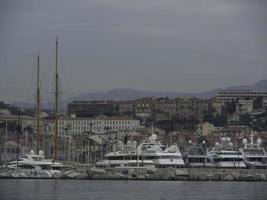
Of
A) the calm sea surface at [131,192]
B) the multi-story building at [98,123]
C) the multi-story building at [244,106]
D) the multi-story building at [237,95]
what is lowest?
the calm sea surface at [131,192]

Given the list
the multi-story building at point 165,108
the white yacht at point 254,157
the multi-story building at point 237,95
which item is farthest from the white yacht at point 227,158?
the multi-story building at point 237,95

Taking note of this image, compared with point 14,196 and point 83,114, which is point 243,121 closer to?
point 83,114

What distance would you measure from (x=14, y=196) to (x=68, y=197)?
281cm

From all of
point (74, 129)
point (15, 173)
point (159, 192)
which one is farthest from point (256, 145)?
point (74, 129)

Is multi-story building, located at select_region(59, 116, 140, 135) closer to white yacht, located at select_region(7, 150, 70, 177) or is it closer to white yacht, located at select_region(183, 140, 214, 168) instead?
white yacht, located at select_region(183, 140, 214, 168)

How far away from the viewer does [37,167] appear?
8194 cm

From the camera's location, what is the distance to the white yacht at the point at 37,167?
81.5 m

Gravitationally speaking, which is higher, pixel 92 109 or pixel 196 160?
pixel 92 109

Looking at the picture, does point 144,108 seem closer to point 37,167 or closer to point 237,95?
point 237,95

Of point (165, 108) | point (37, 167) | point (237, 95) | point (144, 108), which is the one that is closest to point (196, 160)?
point (37, 167)

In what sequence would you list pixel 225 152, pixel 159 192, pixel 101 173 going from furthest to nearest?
pixel 225 152, pixel 101 173, pixel 159 192

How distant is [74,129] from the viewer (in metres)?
154

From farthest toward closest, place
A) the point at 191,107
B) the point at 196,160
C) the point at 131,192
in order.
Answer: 1. the point at 191,107
2. the point at 196,160
3. the point at 131,192

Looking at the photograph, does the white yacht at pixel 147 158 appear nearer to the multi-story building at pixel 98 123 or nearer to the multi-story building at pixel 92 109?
the multi-story building at pixel 98 123
